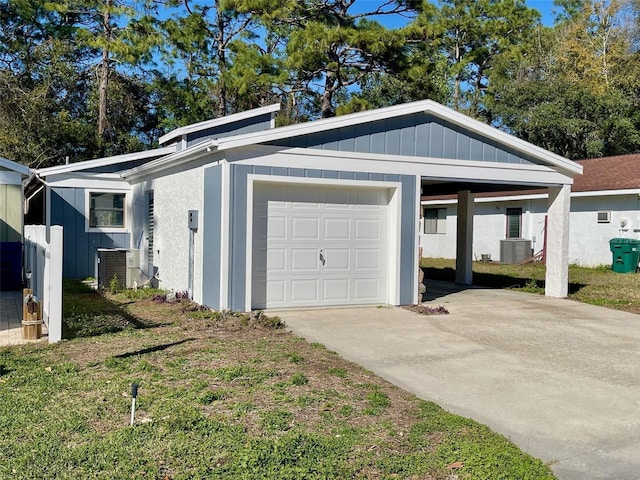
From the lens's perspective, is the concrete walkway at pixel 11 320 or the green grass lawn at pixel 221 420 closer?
the green grass lawn at pixel 221 420

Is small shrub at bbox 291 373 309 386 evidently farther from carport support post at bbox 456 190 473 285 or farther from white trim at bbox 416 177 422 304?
carport support post at bbox 456 190 473 285

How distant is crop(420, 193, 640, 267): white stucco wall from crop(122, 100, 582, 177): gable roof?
740cm

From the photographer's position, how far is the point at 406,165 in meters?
10.9

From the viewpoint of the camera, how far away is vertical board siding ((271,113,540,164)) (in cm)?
1024

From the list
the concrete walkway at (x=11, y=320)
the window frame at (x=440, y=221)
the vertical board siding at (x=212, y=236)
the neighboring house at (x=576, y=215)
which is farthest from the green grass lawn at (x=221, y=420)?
the window frame at (x=440, y=221)

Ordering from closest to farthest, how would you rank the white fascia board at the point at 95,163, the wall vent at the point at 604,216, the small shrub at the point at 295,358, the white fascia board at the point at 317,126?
1. the small shrub at the point at 295,358
2. the white fascia board at the point at 317,126
3. the white fascia board at the point at 95,163
4. the wall vent at the point at 604,216

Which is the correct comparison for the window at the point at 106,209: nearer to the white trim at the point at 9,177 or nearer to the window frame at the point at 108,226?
the window frame at the point at 108,226

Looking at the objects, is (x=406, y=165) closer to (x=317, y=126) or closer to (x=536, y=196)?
(x=317, y=126)

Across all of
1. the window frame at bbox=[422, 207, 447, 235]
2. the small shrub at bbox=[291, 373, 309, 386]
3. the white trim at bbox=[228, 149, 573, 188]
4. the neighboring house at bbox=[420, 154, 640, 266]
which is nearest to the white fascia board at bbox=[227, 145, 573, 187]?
the white trim at bbox=[228, 149, 573, 188]

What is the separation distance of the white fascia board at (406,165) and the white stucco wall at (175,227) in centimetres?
150

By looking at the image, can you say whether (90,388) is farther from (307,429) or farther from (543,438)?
(543,438)

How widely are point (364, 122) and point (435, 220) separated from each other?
16.4m

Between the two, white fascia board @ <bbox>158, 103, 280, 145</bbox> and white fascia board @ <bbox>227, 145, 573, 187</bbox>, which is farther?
white fascia board @ <bbox>158, 103, 280, 145</bbox>

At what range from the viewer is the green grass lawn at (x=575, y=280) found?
1266cm
